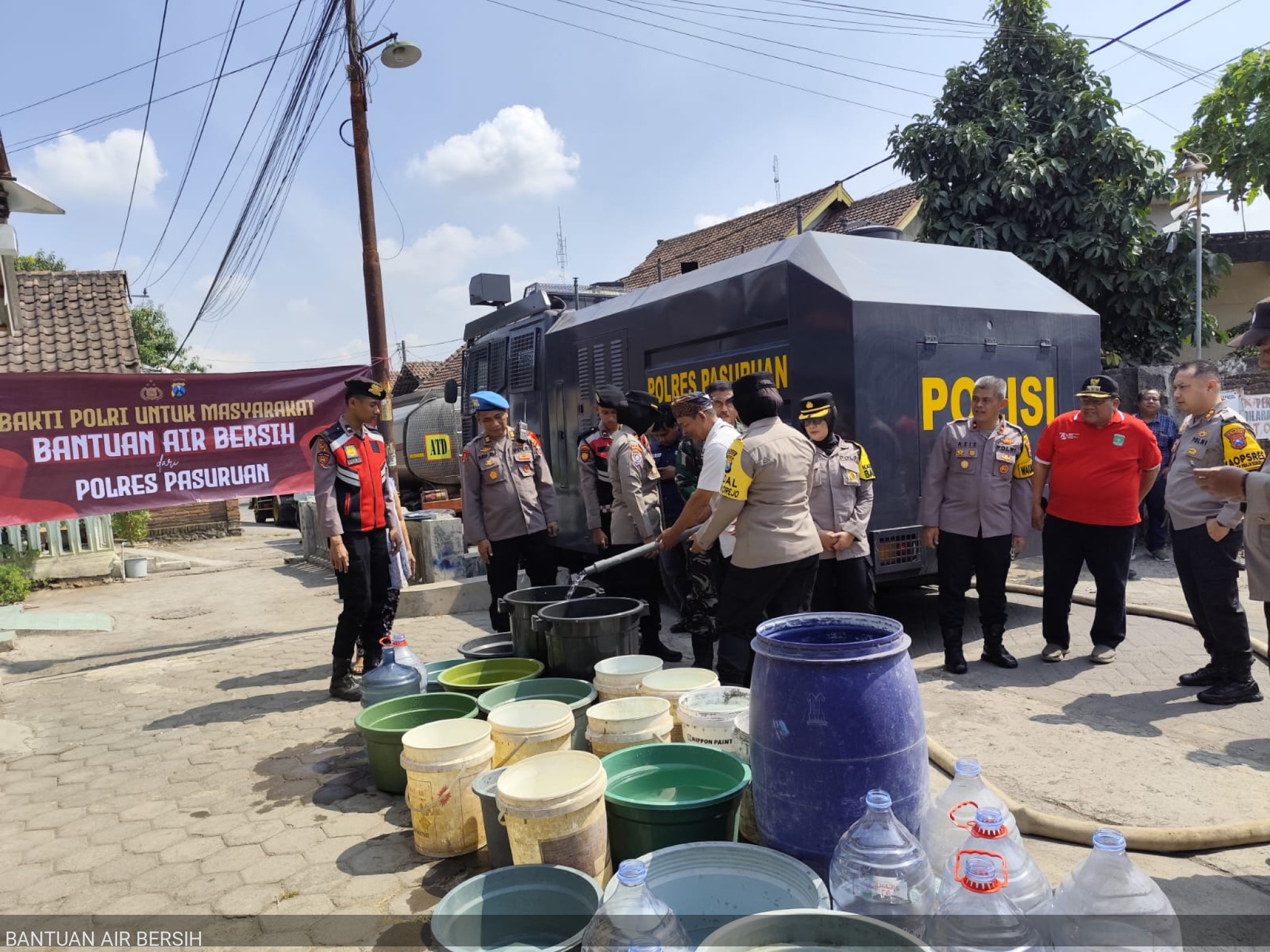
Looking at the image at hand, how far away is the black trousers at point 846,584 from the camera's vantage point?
186 inches

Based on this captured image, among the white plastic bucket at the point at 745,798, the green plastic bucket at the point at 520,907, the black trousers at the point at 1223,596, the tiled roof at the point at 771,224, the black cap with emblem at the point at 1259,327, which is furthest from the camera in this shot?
the tiled roof at the point at 771,224

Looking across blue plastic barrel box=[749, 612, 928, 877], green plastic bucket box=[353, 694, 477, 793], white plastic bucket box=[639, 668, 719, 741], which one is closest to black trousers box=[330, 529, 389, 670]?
green plastic bucket box=[353, 694, 477, 793]

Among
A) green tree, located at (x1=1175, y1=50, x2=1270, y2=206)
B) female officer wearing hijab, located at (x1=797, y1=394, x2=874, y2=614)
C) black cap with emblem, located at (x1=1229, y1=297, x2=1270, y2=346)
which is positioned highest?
green tree, located at (x1=1175, y1=50, x2=1270, y2=206)

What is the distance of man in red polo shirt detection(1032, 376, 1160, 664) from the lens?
A: 472 centimetres

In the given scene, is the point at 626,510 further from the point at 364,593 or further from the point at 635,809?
the point at 635,809

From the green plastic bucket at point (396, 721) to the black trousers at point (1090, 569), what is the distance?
3694 millimetres

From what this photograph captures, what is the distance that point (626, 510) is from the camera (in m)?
5.20

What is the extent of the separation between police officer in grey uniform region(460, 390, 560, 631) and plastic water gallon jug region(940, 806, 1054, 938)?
12.3 feet

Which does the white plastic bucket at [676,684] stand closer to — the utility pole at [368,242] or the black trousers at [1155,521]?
the utility pole at [368,242]

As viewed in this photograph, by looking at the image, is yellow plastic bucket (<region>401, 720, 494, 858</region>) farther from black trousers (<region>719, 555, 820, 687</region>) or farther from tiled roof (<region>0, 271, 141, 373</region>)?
tiled roof (<region>0, 271, 141, 373</region>)

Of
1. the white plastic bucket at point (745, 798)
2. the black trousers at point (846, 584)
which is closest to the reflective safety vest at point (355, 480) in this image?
the black trousers at point (846, 584)

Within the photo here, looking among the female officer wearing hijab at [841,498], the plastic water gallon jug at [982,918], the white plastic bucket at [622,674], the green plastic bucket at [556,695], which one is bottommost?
the plastic water gallon jug at [982,918]

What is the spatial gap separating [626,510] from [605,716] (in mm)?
2313

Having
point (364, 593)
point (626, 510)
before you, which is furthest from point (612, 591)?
point (364, 593)
